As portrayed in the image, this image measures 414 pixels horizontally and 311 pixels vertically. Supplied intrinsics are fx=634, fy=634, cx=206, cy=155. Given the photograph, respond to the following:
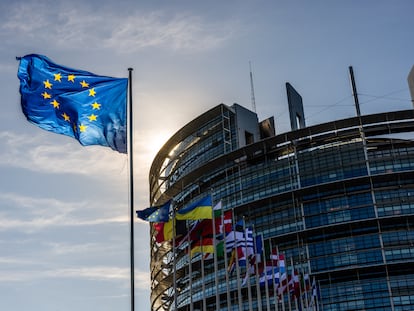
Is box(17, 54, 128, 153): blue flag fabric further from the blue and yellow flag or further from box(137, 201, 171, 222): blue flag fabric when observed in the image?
the blue and yellow flag

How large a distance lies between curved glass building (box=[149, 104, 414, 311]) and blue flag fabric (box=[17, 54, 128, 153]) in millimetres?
56316

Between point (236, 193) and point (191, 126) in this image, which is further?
point (191, 126)

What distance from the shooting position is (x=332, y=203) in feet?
287

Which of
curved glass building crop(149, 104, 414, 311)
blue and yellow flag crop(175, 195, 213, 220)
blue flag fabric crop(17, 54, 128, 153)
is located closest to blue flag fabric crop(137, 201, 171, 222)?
blue and yellow flag crop(175, 195, 213, 220)

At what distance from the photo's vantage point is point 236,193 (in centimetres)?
9250

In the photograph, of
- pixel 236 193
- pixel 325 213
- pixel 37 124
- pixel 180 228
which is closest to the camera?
pixel 37 124

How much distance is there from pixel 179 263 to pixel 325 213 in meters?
26.1

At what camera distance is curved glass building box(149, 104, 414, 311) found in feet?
273

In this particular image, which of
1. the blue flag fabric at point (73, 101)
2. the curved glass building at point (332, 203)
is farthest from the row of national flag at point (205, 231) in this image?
the curved glass building at point (332, 203)

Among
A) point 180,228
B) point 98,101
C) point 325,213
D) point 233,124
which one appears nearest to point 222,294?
point 325,213

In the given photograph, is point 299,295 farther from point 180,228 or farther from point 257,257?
point 180,228

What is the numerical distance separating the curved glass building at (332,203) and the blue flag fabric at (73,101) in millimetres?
56316

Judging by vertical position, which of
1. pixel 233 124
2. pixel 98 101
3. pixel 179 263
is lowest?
pixel 98 101

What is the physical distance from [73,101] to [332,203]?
66978 millimetres
